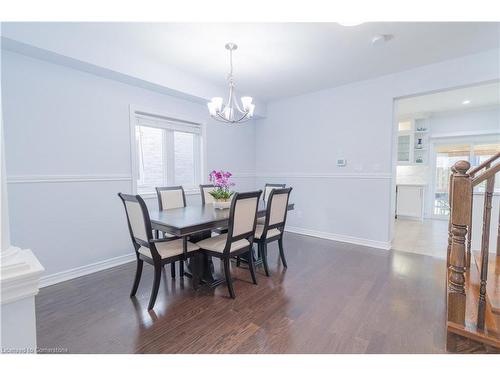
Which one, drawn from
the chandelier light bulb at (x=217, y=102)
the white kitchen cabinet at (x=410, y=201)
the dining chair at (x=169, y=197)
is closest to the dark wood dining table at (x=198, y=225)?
the dining chair at (x=169, y=197)

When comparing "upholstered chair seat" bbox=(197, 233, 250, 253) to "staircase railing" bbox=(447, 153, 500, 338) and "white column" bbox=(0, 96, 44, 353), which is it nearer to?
"white column" bbox=(0, 96, 44, 353)

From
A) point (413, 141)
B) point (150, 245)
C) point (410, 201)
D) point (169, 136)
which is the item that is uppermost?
point (413, 141)

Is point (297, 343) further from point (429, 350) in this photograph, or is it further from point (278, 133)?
point (278, 133)

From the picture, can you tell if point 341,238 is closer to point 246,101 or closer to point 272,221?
point 272,221

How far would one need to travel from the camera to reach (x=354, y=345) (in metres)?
1.59

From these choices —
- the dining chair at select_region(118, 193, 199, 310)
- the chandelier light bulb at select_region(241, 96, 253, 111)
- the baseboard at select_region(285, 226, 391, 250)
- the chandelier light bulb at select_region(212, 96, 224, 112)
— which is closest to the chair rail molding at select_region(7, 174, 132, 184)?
the dining chair at select_region(118, 193, 199, 310)

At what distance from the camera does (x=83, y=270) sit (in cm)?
273

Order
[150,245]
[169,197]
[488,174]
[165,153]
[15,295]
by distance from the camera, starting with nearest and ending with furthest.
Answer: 1. [15,295]
2. [488,174]
3. [150,245]
4. [169,197]
5. [165,153]

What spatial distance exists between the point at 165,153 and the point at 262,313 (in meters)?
2.74

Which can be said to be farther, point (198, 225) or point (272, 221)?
point (272, 221)

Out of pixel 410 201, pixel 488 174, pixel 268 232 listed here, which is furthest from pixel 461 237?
pixel 410 201

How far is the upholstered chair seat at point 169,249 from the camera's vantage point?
2088mm

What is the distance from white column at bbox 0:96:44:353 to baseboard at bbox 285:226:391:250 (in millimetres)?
3961

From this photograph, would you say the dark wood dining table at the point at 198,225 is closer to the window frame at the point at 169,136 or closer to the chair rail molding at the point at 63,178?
the chair rail molding at the point at 63,178
